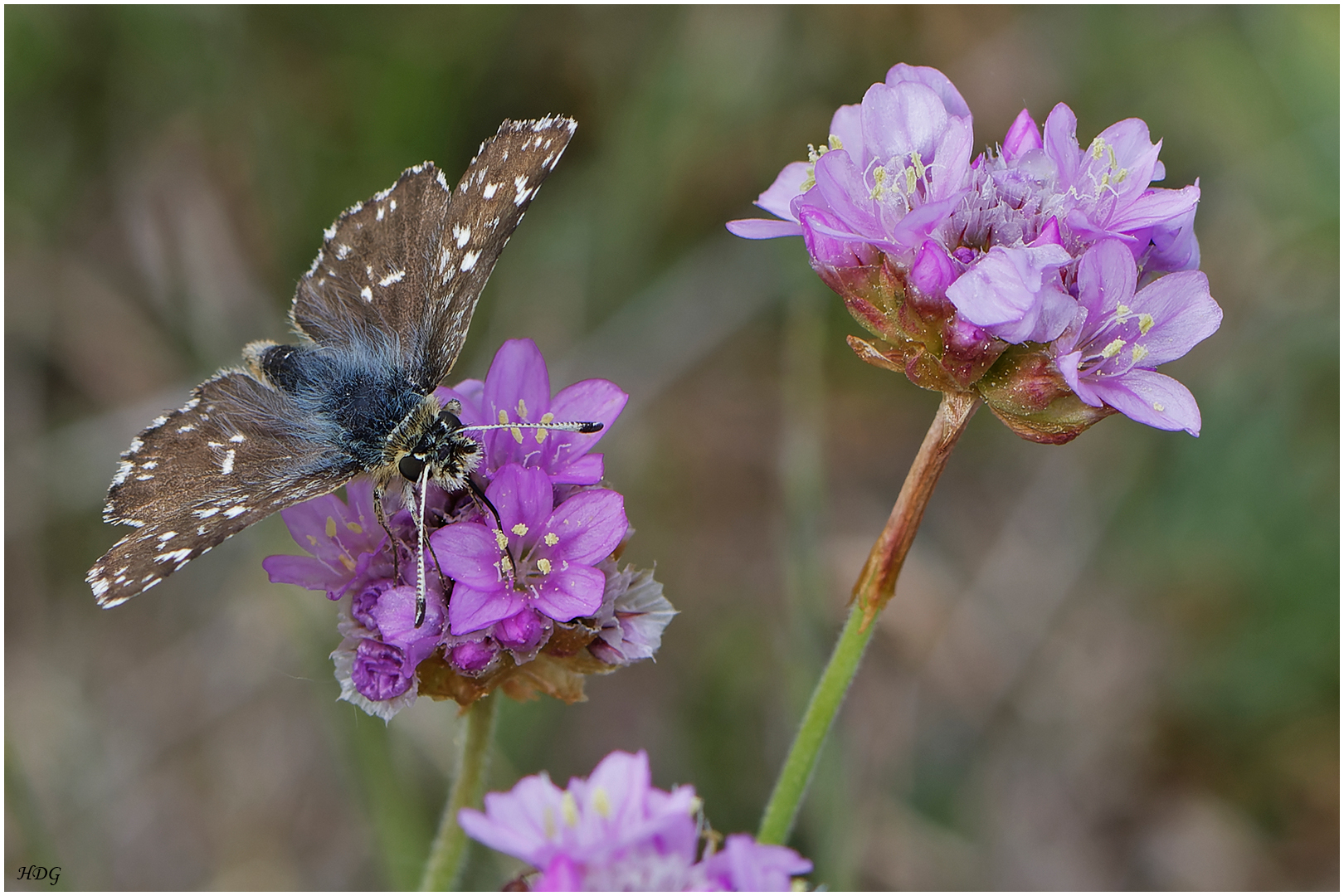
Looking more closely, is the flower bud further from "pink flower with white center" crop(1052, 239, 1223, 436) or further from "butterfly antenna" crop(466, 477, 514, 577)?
"butterfly antenna" crop(466, 477, 514, 577)

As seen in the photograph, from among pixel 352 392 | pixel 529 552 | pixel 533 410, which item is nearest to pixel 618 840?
pixel 529 552

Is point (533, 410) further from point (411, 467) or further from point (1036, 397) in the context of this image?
point (1036, 397)

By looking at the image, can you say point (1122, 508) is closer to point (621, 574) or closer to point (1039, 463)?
point (1039, 463)

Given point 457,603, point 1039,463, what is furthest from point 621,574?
point 1039,463

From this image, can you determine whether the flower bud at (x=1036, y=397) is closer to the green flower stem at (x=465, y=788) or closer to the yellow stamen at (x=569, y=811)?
the yellow stamen at (x=569, y=811)

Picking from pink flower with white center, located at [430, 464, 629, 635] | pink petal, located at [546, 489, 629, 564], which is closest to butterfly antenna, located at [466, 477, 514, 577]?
pink flower with white center, located at [430, 464, 629, 635]
